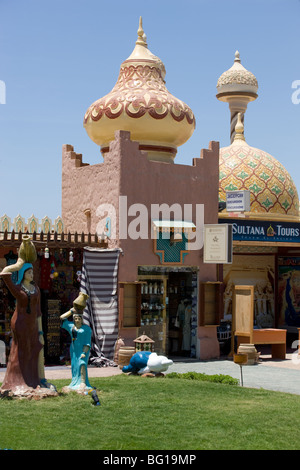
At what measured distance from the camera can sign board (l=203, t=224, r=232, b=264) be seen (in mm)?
17484

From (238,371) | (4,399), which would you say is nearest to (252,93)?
(238,371)

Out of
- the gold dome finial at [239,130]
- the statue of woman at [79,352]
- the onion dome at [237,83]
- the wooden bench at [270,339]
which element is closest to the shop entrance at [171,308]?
the wooden bench at [270,339]

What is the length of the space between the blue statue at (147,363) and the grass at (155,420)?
0.94 meters

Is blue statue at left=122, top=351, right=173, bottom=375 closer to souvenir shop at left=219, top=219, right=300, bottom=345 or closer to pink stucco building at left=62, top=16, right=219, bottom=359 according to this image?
pink stucco building at left=62, top=16, right=219, bottom=359

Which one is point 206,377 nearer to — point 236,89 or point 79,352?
point 79,352

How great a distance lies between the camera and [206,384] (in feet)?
44.4

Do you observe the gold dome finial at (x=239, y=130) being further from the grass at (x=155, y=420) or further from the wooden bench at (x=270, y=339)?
the grass at (x=155, y=420)

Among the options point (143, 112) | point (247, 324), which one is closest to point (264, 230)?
point (247, 324)

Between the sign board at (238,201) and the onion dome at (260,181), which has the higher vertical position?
the onion dome at (260,181)

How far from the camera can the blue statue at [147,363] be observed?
1405 cm

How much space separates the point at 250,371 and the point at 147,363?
9.69ft

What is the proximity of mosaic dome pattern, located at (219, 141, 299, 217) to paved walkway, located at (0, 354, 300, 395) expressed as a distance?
5.55 meters
